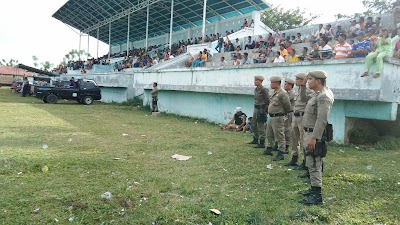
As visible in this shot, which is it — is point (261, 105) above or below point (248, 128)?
above

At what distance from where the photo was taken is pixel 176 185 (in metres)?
4.70

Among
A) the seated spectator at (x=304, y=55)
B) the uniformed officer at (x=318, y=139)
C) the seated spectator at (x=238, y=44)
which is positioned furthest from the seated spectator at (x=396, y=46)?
the seated spectator at (x=238, y=44)

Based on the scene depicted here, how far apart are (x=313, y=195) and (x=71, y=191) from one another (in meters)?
3.06

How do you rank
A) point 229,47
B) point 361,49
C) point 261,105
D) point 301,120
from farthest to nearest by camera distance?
point 229,47 < point 361,49 < point 261,105 < point 301,120

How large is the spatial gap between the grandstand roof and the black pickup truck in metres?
9.94

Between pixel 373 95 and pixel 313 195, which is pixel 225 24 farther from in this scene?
pixel 313 195

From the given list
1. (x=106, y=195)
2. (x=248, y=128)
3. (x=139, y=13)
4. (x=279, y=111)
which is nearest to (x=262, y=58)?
(x=248, y=128)

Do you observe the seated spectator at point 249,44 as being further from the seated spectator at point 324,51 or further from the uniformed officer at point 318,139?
the uniformed officer at point 318,139

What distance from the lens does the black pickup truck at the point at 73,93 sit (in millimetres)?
19609

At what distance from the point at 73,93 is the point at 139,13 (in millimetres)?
14927

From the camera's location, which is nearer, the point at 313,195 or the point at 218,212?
the point at 218,212

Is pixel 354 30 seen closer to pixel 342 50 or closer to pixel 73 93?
pixel 342 50

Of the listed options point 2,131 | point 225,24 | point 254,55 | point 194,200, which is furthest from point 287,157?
point 225,24

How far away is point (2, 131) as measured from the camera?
859cm
